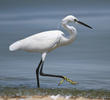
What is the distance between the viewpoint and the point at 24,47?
10859mm

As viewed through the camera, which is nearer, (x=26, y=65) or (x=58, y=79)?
(x=58, y=79)

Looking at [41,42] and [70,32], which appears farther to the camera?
[70,32]

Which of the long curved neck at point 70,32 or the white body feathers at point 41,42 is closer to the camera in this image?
the white body feathers at point 41,42

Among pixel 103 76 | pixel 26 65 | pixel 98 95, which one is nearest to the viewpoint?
pixel 98 95

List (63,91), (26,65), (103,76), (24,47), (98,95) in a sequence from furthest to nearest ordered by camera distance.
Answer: (26,65), (103,76), (24,47), (63,91), (98,95)

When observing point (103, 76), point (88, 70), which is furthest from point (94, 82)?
point (88, 70)

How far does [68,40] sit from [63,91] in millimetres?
2001

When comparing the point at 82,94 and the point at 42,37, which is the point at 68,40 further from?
the point at 82,94

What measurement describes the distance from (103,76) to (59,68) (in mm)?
1517

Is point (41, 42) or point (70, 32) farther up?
point (70, 32)

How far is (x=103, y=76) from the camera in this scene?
461 inches

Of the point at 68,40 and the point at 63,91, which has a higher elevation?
the point at 68,40

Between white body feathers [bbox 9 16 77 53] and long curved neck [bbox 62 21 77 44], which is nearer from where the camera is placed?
white body feathers [bbox 9 16 77 53]

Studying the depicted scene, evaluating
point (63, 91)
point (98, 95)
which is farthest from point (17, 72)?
point (98, 95)
